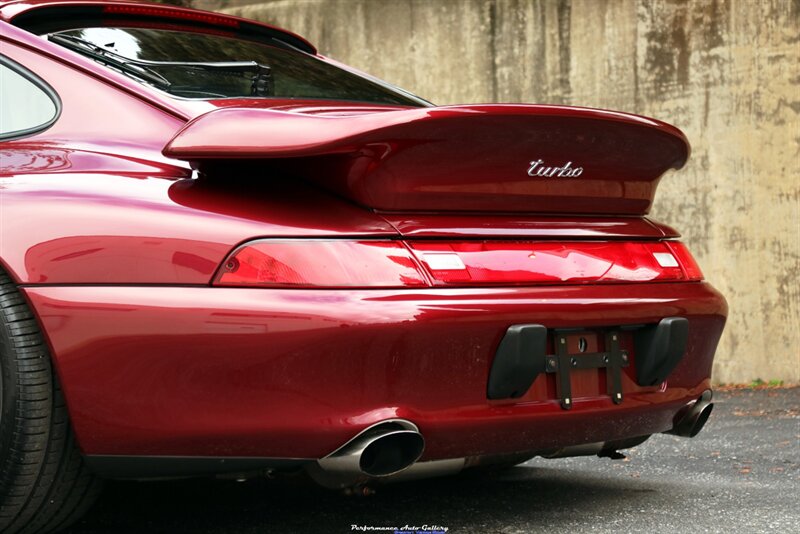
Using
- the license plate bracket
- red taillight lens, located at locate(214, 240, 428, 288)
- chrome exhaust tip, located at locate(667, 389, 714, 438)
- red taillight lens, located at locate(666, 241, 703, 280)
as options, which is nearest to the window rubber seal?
red taillight lens, located at locate(214, 240, 428, 288)

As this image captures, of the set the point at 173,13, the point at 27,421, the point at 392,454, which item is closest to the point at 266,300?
the point at 392,454

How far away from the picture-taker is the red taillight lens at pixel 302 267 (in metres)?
2.37

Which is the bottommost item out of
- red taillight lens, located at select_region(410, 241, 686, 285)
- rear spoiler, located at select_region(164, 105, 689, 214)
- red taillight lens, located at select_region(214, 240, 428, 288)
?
red taillight lens, located at select_region(410, 241, 686, 285)

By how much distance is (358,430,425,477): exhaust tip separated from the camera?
241 cm

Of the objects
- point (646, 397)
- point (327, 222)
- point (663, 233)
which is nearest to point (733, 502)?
point (646, 397)

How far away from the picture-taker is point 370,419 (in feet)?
7.79

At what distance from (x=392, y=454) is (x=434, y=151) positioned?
69cm

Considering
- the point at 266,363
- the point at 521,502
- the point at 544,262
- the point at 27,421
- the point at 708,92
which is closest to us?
the point at 266,363

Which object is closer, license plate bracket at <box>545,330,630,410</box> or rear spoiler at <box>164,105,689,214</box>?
rear spoiler at <box>164,105,689,214</box>

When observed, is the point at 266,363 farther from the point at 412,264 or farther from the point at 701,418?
the point at 701,418

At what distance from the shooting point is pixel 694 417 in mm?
3039

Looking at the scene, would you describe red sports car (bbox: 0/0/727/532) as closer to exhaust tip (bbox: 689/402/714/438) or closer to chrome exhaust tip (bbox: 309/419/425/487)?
chrome exhaust tip (bbox: 309/419/425/487)

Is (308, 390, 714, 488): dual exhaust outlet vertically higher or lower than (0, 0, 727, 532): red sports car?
lower

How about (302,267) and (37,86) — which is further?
(37,86)
